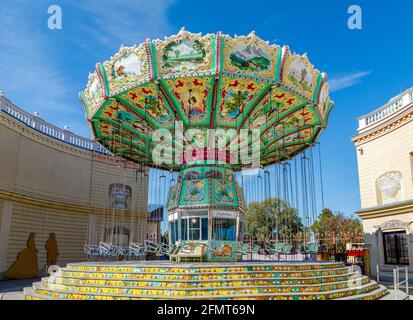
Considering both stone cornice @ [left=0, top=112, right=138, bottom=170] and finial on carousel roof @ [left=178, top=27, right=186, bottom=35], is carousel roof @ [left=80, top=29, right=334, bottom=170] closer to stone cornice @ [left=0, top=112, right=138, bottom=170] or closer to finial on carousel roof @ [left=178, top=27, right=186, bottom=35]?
finial on carousel roof @ [left=178, top=27, right=186, bottom=35]

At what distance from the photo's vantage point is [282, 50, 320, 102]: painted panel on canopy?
502 inches

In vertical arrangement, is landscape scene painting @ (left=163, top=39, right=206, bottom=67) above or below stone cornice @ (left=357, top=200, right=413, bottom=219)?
above

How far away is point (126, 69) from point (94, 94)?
8.01 feet

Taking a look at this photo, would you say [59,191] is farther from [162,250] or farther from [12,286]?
[162,250]

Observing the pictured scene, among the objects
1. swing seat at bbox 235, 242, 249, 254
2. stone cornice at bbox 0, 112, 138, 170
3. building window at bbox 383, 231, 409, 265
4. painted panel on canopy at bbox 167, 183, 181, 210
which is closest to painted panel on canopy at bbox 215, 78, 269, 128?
painted panel on canopy at bbox 167, 183, 181, 210

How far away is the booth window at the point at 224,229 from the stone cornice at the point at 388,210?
8.52 m

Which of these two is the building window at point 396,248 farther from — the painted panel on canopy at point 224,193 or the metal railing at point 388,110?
the painted panel on canopy at point 224,193

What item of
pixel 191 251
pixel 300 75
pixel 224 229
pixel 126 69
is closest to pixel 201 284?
pixel 191 251

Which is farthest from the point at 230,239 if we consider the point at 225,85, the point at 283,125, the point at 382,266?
the point at 382,266

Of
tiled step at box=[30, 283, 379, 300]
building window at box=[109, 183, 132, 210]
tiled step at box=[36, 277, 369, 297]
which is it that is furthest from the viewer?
building window at box=[109, 183, 132, 210]

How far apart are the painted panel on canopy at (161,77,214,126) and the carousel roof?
0.12 ft

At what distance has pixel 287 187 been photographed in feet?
56.6

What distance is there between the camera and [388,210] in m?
18.8

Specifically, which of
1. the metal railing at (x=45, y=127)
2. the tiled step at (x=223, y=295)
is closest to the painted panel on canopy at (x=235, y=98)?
the tiled step at (x=223, y=295)
